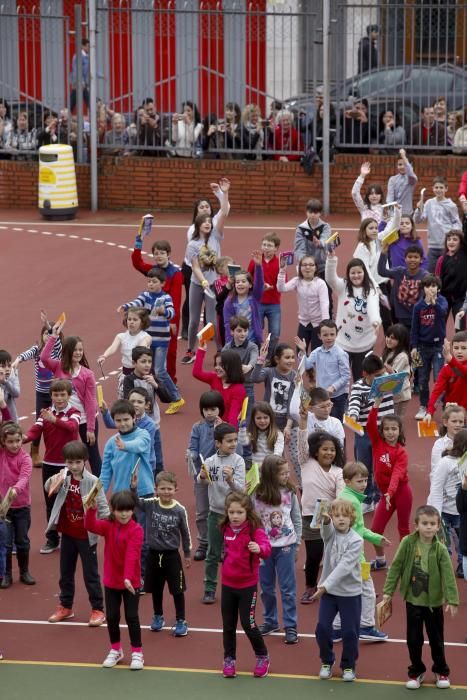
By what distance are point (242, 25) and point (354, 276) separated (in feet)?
41.0

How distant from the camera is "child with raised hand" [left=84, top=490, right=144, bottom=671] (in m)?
10.3

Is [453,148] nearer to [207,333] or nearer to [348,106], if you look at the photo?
[348,106]

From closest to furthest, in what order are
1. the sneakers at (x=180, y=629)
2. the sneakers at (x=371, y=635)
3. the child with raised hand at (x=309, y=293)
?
the sneakers at (x=371, y=635), the sneakers at (x=180, y=629), the child with raised hand at (x=309, y=293)

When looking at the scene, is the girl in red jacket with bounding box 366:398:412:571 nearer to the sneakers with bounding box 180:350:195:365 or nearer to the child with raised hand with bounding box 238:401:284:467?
the child with raised hand with bounding box 238:401:284:467

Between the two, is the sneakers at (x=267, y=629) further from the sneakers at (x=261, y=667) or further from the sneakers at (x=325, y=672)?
the sneakers at (x=325, y=672)

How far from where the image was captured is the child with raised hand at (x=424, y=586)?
32.4 feet

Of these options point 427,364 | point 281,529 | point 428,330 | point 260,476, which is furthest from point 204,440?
point 427,364

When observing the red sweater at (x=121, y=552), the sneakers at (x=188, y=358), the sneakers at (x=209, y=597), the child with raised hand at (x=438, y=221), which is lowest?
the sneakers at (x=209, y=597)

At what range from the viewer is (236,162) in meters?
25.4

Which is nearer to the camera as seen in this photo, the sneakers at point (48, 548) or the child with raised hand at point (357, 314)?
the sneakers at point (48, 548)

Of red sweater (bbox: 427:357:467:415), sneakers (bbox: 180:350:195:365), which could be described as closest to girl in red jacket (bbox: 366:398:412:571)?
red sweater (bbox: 427:357:467:415)

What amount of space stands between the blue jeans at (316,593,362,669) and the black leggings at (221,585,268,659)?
1.41 feet

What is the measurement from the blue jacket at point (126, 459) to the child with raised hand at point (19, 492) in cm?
64

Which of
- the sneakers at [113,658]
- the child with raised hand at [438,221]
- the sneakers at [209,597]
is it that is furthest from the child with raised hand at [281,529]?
the child with raised hand at [438,221]
